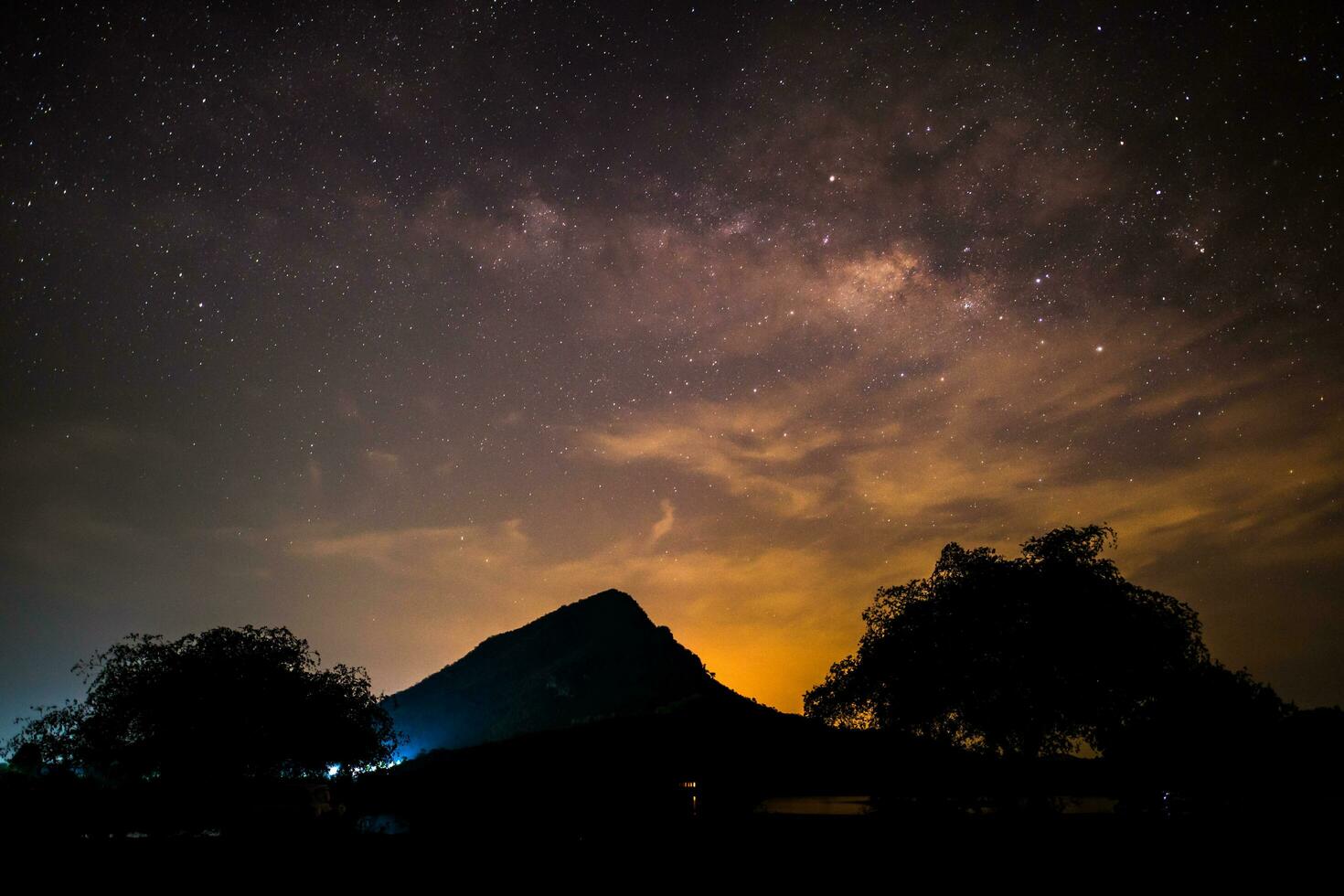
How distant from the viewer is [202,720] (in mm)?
35875

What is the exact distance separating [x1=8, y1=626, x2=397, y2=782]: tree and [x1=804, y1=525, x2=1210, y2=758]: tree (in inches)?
1254

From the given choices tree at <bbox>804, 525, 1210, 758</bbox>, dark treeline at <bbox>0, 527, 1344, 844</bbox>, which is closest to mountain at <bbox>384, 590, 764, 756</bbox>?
dark treeline at <bbox>0, 527, 1344, 844</bbox>

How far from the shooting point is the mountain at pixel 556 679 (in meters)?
143

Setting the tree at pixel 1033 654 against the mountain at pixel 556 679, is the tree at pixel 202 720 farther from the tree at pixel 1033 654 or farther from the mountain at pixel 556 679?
the mountain at pixel 556 679

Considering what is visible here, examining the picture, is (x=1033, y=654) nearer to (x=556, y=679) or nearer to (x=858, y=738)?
(x=858, y=738)

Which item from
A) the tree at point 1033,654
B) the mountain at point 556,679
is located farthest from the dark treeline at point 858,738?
the mountain at point 556,679

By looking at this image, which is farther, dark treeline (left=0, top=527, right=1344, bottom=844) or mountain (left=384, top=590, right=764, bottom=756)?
mountain (left=384, top=590, right=764, bottom=756)

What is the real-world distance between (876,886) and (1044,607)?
25.4 m

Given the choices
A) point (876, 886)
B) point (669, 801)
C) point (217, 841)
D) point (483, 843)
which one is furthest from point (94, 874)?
point (669, 801)

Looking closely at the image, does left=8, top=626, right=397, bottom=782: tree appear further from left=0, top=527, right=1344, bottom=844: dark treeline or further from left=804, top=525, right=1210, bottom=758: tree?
left=804, top=525, right=1210, bottom=758: tree

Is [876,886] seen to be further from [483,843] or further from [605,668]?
[605,668]

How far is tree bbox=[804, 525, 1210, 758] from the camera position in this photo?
27.8 metres

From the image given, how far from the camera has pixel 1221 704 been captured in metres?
31.5

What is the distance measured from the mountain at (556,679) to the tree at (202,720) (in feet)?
318
